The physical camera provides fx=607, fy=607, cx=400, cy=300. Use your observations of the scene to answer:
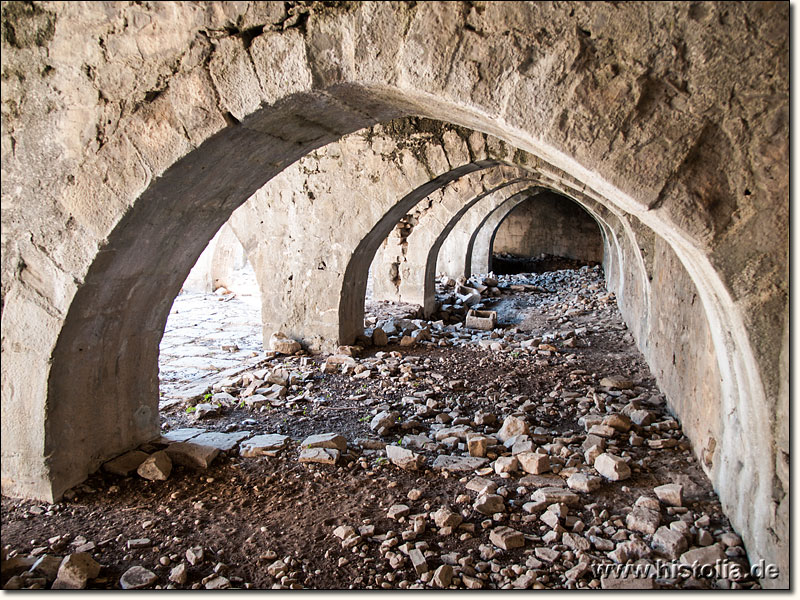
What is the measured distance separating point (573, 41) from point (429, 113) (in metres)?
0.91

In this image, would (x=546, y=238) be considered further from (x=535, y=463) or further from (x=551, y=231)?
(x=535, y=463)

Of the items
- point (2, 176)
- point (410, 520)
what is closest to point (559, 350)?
point (410, 520)

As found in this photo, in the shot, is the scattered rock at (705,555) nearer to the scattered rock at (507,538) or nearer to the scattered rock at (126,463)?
the scattered rock at (507,538)

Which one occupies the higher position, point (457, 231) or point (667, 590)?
point (457, 231)

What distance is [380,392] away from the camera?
4.96 metres

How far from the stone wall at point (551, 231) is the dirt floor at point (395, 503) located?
1131 cm

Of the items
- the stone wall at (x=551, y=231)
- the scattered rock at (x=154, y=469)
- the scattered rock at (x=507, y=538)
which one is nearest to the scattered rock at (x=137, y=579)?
the scattered rock at (x=154, y=469)

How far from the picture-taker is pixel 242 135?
260 centimetres

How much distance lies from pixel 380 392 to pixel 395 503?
1967 millimetres

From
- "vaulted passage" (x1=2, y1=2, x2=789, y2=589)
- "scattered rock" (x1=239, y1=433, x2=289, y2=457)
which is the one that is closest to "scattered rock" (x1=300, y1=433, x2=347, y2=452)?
"vaulted passage" (x1=2, y1=2, x2=789, y2=589)

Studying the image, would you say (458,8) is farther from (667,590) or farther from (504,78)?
(667,590)

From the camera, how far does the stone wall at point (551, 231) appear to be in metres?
15.9

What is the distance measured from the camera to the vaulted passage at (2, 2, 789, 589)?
6.28 ft

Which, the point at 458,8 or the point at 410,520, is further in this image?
the point at 410,520
